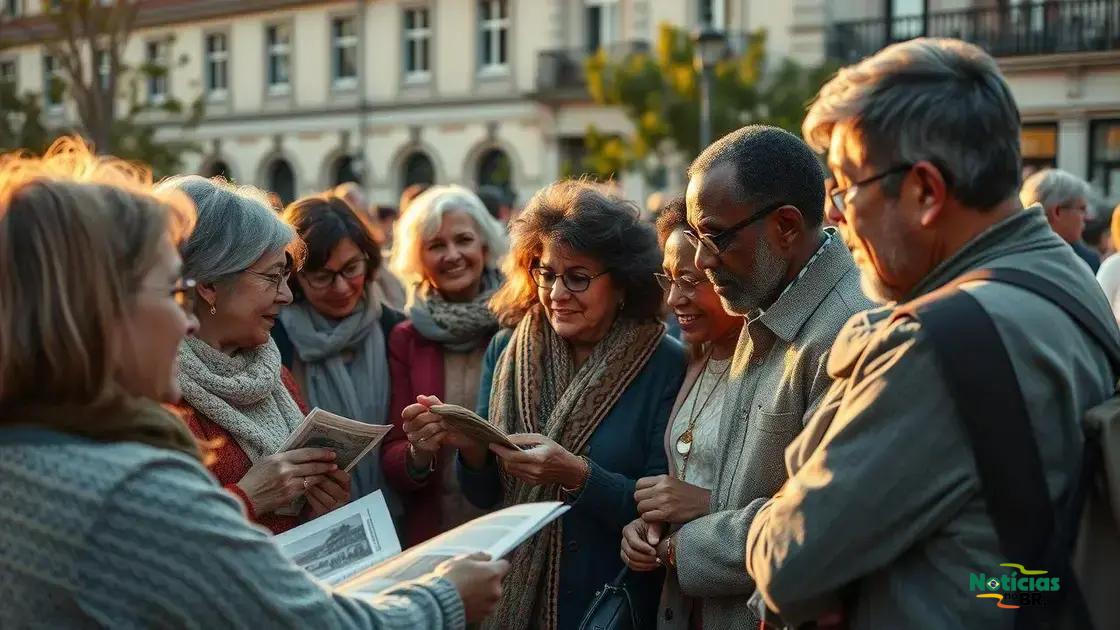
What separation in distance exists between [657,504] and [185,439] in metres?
1.58

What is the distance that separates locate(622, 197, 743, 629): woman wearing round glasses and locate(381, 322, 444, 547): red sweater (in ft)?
3.18

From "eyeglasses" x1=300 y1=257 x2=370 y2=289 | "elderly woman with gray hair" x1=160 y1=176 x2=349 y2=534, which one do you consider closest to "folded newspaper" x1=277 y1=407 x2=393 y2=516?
"elderly woman with gray hair" x1=160 y1=176 x2=349 y2=534

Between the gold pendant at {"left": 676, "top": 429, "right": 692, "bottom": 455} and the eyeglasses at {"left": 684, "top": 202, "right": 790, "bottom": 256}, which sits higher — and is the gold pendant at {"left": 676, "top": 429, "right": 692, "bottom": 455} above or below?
below

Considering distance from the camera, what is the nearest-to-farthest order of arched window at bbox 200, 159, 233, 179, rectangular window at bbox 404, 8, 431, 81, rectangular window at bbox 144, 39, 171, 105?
rectangular window at bbox 404, 8, 431, 81 < arched window at bbox 200, 159, 233, 179 < rectangular window at bbox 144, 39, 171, 105

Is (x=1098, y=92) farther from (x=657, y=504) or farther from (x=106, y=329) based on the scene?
(x=106, y=329)

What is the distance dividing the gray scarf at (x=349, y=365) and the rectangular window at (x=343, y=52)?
1132 inches

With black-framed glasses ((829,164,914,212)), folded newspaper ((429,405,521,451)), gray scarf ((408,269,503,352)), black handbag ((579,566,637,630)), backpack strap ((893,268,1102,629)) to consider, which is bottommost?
black handbag ((579,566,637,630))

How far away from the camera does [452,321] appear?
4.48m

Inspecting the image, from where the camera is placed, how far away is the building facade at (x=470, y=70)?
73.0ft

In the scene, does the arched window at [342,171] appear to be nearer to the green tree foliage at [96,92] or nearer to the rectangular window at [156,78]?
the rectangular window at [156,78]

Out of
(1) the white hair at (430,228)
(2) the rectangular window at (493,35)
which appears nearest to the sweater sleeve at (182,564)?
(1) the white hair at (430,228)

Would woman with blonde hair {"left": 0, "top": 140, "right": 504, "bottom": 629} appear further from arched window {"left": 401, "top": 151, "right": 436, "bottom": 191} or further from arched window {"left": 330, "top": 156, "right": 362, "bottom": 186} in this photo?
arched window {"left": 330, "top": 156, "right": 362, "bottom": 186}

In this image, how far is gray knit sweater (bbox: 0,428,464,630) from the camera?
5.83 feet

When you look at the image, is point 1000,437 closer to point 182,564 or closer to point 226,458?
point 182,564
